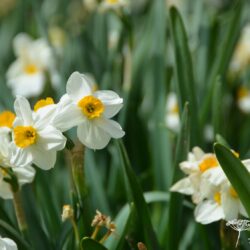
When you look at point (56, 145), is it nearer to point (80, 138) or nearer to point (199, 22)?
point (80, 138)

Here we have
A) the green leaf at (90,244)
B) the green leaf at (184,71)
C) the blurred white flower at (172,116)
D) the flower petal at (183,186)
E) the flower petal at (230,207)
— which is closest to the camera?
the green leaf at (90,244)

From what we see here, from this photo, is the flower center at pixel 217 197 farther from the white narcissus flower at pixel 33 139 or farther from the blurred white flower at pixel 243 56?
the blurred white flower at pixel 243 56

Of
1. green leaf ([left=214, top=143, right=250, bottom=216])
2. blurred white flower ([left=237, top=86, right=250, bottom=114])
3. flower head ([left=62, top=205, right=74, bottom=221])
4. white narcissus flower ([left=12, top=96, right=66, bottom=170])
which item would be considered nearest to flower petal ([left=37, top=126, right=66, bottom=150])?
white narcissus flower ([left=12, top=96, right=66, bottom=170])

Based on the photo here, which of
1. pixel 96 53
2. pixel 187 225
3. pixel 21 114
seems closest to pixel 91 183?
pixel 187 225

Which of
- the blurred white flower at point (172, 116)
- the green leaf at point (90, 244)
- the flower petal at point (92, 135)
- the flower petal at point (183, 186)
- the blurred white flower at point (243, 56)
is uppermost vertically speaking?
the flower petal at point (92, 135)

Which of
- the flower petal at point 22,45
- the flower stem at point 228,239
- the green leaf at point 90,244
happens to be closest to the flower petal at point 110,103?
the green leaf at point 90,244

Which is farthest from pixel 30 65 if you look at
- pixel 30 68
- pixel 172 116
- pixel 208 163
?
pixel 208 163

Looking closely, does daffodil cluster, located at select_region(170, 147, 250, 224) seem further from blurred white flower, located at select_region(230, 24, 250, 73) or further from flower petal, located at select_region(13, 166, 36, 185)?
blurred white flower, located at select_region(230, 24, 250, 73)
